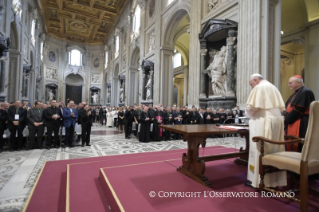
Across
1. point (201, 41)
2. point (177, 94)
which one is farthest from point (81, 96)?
point (201, 41)

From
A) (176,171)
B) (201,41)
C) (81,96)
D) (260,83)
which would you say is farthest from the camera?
(81,96)

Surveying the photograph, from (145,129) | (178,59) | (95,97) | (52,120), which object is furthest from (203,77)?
(95,97)

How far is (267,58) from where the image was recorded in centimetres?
668

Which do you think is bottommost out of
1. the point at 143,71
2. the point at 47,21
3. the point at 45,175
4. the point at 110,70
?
the point at 45,175

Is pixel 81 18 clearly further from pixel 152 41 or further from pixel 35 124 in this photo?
pixel 35 124

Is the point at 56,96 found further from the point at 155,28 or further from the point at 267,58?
the point at 267,58

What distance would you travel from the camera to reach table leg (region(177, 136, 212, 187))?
277 cm

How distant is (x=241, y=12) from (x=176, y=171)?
682 cm

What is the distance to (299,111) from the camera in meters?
2.83

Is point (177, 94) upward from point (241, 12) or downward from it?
downward

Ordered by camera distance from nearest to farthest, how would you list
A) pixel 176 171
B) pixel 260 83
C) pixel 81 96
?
pixel 260 83 < pixel 176 171 < pixel 81 96

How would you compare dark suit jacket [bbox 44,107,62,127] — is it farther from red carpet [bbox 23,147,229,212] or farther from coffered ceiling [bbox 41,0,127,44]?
coffered ceiling [bbox 41,0,127,44]

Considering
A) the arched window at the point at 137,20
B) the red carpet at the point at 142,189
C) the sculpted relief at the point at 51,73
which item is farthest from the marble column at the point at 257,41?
the sculpted relief at the point at 51,73

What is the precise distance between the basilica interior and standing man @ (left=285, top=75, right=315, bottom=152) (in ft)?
11.1
